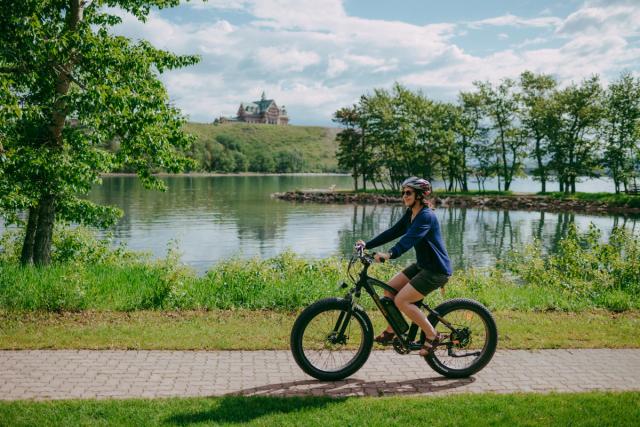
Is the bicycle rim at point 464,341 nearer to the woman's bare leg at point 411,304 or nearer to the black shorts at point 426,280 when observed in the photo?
the woman's bare leg at point 411,304

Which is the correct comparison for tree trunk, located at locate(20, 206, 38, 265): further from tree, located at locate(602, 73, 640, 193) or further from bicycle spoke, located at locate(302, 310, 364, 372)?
tree, located at locate(602, 73, 640, 193)

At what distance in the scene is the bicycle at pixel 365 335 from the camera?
6.35m

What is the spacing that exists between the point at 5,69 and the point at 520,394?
10.3 m

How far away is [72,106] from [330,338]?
7.65 metres

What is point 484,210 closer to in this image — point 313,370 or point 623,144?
point 623,144

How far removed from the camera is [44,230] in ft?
41.5

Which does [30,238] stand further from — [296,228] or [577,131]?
[577,131]

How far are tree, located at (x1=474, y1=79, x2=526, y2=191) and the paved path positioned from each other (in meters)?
70.0

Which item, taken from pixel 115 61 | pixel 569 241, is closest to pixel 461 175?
pixel 569 241

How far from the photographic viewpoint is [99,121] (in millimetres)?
10539

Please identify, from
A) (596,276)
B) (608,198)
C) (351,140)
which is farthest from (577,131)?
(596,276)

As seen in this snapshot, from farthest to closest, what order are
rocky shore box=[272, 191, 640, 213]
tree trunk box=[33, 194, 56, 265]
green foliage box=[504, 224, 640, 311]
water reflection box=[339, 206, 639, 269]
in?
rocky shore box=[272, 191, 640, 213]
water reflection box=[339, 206, 639, 269]
tree trunk box=[33, 194, 56, 265]
green foliage box=[504, 224, 640, 311]

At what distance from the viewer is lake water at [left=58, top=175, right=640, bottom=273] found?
99.3 ft

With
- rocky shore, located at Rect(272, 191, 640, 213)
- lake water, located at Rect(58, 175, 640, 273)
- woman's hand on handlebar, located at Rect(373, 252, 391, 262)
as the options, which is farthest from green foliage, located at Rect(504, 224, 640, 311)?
rocky shore, located at Rect(272, 191, 640, 213)
